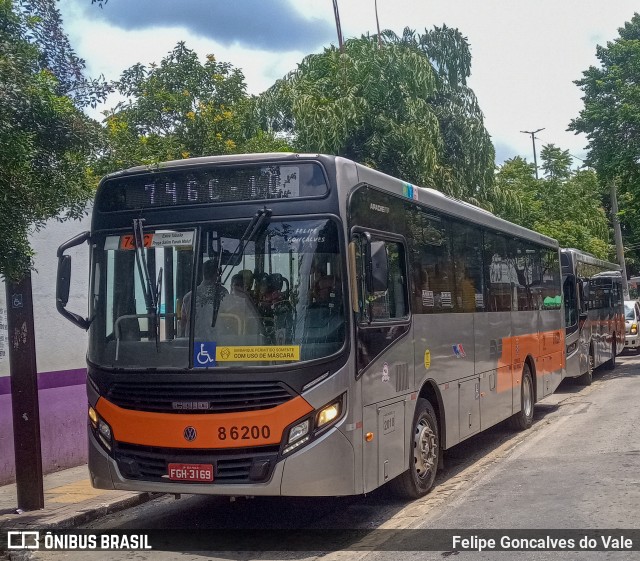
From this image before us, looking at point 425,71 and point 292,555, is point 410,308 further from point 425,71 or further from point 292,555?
point 425,71

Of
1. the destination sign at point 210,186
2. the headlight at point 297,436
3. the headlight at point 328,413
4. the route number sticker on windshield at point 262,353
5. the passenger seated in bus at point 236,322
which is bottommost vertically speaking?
the headlight at point 297,436

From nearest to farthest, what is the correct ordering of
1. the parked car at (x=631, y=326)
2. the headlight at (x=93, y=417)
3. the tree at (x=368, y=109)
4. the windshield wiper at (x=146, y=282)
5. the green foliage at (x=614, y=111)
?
1. the windshield wiper at (x=146, y=282)
2. the headlight at (x=93, y=417)
3. the tree at (x=368, y=109)
4. the green foliage at (x=614, y=111)
5. the parked car at (x=631, y=326)

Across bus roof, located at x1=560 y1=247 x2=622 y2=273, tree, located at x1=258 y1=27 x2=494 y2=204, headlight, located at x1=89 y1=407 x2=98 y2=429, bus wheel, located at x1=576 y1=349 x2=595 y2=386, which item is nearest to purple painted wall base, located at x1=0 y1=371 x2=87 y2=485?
headlight, located at x1=89 y1=407 x2=98 y2=429

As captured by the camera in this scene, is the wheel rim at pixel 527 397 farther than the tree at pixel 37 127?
Yes

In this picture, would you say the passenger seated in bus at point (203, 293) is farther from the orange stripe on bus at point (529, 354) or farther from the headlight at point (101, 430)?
the orange stripe on bus at point (529, 354)

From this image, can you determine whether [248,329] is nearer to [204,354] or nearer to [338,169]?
[204,354]

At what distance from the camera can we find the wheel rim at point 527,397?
13688mm

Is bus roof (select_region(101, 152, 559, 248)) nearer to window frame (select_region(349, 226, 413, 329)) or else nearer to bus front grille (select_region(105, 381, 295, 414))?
window frame (select_region(349, 226, 413, 329))

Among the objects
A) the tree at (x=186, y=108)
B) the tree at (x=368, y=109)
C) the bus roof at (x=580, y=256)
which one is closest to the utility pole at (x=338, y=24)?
the tree at (x=368, y=109)

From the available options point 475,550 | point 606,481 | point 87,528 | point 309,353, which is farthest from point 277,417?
point 606,481

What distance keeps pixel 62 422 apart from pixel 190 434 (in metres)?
4.78

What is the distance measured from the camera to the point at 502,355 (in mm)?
12141

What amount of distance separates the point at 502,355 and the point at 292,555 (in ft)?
19.7

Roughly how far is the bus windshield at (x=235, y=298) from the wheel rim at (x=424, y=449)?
2.15 metres
